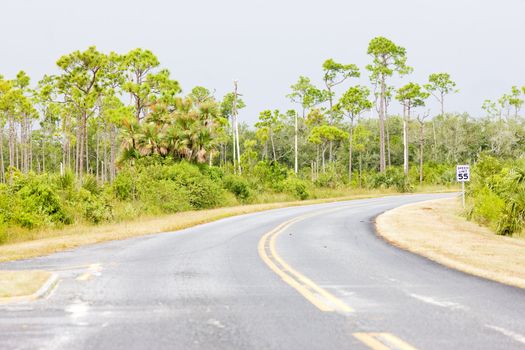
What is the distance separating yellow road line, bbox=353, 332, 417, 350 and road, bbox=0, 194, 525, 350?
11mm

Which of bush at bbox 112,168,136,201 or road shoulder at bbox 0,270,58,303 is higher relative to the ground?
bush at bbox 112,168,136,201

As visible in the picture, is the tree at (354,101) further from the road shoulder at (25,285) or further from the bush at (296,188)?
the road shoulder at (25,285)

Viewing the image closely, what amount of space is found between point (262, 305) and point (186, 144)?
2893 centimetres

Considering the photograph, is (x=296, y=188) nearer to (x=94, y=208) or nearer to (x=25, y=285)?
(x=94, y=208)

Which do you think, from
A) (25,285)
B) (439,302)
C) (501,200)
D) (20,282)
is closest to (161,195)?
(501,200)

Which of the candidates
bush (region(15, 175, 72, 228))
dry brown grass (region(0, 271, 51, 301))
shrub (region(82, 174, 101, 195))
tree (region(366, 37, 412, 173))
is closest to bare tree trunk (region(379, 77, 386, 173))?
tree (region(366, 37, 412, 173))

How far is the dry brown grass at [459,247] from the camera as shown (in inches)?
398

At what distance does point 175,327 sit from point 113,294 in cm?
235

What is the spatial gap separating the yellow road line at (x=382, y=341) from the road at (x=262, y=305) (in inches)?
0.4

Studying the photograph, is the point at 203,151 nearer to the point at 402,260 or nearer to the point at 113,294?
the point at 402,260

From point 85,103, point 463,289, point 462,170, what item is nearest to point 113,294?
point 463,289

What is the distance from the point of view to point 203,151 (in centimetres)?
3572

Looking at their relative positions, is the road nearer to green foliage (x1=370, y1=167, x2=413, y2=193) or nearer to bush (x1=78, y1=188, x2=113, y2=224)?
bush (x1=78, y1=188, x2=113, y2=224)

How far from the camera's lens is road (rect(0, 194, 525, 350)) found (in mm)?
5332
